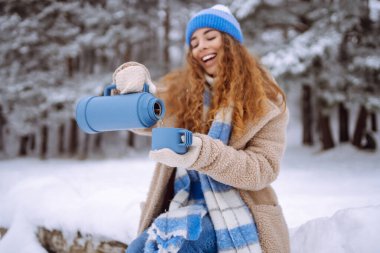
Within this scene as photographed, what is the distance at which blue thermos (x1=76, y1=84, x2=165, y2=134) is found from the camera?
1.20m

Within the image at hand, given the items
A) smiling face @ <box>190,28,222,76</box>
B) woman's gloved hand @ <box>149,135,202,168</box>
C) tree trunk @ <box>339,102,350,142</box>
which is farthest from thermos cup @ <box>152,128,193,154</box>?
tree trunk @ <box>339,102,350,142</box>

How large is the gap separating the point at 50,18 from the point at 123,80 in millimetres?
10086

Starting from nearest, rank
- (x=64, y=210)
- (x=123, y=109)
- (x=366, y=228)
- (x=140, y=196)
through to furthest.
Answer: (x=123, y=109) < (x=366, y=228) < (x=64, y=210) < (x=140, y=196)

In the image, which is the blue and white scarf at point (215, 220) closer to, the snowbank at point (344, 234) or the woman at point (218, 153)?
the woman at point (218, 153)

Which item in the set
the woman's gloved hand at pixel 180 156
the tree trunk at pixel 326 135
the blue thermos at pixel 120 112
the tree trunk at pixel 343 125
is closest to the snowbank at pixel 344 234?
the woman's gloved hand at pixel 180 156

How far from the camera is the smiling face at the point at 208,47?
1.76 m

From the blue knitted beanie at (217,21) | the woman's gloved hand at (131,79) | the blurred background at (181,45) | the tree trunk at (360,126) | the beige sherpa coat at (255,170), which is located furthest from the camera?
the tree trunk at (360,126)

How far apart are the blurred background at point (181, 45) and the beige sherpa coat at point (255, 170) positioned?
4852mm

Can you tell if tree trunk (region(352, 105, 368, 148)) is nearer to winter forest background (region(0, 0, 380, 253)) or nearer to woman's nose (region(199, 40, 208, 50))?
winter forest background (region(0, 0, 380, 253))

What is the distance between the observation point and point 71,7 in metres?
9.99

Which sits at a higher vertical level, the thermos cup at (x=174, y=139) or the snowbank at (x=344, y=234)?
the thermos cup at (x=174, y=139)

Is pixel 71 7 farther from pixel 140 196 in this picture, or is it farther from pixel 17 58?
pixel 140 196

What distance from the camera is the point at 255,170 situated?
135cm

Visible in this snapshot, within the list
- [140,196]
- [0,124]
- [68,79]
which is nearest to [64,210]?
[140,196]
